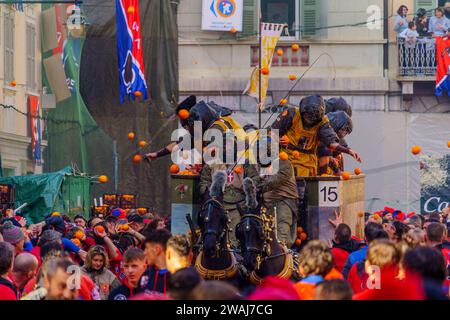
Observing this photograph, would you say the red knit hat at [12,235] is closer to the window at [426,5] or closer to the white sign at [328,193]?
the white sign at [328,193]

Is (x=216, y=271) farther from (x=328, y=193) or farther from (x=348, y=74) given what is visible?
(x=348, y=74)

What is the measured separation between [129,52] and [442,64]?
296 inches

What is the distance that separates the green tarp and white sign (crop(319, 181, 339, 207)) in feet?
25.4

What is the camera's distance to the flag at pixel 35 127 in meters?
30.6

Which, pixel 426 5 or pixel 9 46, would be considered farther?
pixel 426 5

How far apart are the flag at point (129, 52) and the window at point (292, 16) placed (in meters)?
4.83

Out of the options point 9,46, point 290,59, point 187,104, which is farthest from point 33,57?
point 187,104

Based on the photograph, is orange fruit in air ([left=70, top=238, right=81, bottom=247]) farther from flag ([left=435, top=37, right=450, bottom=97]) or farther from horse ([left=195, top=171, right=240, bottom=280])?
flag ([left=435, top=37, right=450, bottom=97])

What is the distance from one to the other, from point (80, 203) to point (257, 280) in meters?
11.6

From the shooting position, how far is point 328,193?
52.7ft

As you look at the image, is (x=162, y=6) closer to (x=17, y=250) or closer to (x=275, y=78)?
(x=275, y=78)

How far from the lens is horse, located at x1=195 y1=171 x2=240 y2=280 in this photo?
1355 cm

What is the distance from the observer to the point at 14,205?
22188 millimetres
